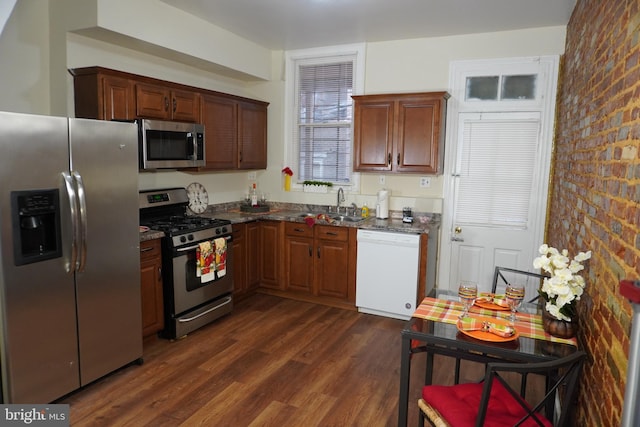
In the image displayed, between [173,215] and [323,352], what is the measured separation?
191 cm

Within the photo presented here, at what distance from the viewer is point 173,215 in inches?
165

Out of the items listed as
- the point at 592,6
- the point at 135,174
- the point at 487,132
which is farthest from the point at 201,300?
the point at 592,6

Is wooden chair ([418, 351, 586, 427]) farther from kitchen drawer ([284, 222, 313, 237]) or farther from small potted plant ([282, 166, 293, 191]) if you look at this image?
small potted plant ([282, 166, 293, 191])

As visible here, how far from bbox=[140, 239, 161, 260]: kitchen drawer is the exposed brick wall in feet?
9.27

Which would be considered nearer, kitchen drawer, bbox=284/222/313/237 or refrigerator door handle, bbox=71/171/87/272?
refrigerator door handle, bbox=71/171/87/272

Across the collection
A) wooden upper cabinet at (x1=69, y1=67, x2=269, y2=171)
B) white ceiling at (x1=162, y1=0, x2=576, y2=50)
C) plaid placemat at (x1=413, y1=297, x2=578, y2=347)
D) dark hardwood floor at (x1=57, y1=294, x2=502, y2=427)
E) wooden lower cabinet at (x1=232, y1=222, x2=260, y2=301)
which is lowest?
dark hardwood floor at (x1=57, y1=294, x2=502, y2=427)

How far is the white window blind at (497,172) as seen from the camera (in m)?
4.17

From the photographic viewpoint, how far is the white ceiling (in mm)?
3484

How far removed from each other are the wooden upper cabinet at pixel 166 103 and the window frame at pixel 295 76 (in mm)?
1343

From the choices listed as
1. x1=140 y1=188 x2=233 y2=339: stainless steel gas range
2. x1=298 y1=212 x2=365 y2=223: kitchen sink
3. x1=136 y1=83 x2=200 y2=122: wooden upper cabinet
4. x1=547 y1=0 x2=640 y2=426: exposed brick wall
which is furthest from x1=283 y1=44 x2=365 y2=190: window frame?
x1=547 y1=0 x2=640 y2=426: exposed brick wall

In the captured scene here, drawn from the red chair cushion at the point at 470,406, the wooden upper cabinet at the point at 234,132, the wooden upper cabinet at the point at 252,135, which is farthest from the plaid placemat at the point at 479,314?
the wooden upper cabinet at the point at 252,135

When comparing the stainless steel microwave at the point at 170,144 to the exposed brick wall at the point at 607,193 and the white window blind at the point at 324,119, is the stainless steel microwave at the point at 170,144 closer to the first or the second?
the white window blind at the point at 324,119

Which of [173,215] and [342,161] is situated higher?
[342,161]

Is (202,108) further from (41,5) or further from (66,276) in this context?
(66,276)
